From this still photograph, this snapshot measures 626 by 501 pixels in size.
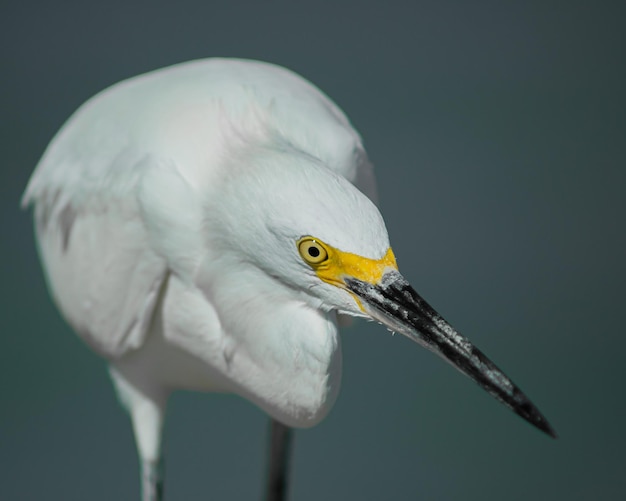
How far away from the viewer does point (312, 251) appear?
4.39ft

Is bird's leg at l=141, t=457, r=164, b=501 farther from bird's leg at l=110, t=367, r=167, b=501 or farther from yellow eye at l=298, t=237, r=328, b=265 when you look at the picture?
yellow eye at l=298, t=237, r=328, b=265

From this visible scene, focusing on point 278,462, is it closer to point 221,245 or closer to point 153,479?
point 153,479

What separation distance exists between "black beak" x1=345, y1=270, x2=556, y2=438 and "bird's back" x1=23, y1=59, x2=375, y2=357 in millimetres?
316

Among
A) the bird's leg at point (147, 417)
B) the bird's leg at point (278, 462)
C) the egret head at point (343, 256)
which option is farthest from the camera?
the bird's leg at point (278, 462)

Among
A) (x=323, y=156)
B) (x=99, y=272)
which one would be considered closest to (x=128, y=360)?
(x=99, y=272)

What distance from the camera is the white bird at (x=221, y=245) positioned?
52.6 inches

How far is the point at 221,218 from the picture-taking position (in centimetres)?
149

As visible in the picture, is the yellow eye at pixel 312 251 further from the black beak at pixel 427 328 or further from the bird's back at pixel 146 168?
the bird's back at pixel 146 168

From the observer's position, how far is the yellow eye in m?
1.32

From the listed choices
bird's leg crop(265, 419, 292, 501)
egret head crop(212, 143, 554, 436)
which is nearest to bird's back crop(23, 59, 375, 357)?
egret head crop(212, 143, 554, 436)

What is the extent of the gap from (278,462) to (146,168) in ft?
2.55

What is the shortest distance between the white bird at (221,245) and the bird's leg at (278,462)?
0.87 ft

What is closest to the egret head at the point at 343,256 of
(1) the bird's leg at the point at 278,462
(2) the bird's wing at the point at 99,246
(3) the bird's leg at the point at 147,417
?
(2) the bird's wing at the point at 99,246

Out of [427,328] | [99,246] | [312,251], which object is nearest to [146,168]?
[99,246]
